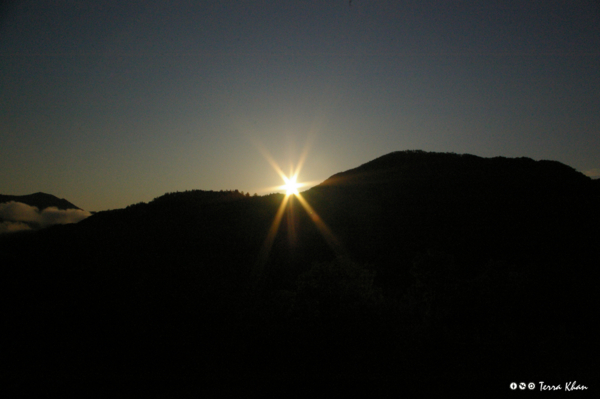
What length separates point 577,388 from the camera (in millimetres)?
7844

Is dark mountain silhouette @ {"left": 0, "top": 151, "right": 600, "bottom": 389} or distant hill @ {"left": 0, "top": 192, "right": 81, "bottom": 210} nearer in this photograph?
dark mountain silhouette @ {"left": 0, "top": 151, "right": 600, "bottom": 389}

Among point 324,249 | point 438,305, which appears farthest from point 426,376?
point 324,249

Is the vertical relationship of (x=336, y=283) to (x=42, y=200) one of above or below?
below

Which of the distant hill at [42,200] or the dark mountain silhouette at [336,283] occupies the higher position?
the distant hill at [42,200]

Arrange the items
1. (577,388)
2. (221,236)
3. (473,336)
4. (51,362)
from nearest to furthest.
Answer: (577,388) → (473,336) → (51,362) → (221,236)

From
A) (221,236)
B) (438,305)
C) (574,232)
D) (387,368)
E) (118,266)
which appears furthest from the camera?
(221,236)

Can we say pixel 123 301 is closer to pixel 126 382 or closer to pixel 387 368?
pixel 126 382

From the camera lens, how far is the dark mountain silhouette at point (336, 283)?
9.68 meters

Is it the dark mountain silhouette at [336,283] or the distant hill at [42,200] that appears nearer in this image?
the dark mountain silhouette at [336,283]

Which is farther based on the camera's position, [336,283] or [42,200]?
[42,200]

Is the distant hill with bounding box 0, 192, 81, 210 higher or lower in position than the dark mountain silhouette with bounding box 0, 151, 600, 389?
higher

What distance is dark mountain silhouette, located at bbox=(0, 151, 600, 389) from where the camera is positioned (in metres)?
9.68

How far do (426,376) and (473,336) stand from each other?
8.14 ft

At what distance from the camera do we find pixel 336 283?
11477 mm
